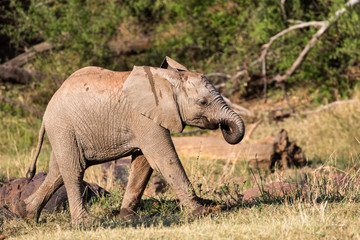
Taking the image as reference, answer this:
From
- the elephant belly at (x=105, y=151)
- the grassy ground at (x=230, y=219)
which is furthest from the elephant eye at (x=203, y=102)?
the grassy ground at (x=230, y=219)

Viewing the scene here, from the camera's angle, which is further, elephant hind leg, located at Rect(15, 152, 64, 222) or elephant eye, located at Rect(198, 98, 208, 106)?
elephant hind leg, located at Rect(15, 152, 64, 222)

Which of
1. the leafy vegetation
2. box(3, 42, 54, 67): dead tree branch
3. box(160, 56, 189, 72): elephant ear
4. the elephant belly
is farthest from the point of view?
box(3, 42, 54, 67): dead tree branch

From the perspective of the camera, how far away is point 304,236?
452cm

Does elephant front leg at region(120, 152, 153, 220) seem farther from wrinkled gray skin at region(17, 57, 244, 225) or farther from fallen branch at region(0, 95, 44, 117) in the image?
fallen branch at region(0, 95, 44, 117)

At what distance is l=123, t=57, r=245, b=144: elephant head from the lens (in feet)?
18.4

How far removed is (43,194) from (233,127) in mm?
2420

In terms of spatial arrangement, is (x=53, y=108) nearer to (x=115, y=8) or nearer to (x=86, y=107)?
(x=86, y=107)

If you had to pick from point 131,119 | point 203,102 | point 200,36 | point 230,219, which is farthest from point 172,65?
point 200,36

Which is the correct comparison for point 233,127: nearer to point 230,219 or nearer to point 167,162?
point 167,162

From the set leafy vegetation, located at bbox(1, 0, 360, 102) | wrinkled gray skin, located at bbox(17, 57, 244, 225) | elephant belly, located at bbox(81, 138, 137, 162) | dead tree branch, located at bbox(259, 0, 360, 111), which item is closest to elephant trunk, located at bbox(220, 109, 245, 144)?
wrinkled gray skin, located at bbox(17, 57, 244, 225)

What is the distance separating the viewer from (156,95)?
5.66 meters

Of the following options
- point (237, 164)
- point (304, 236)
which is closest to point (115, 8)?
point (237, 164)

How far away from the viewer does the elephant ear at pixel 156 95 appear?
5609 millimetres

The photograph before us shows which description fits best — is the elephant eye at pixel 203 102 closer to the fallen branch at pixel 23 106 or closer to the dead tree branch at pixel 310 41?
the dead tree branch at pixel 310 41
